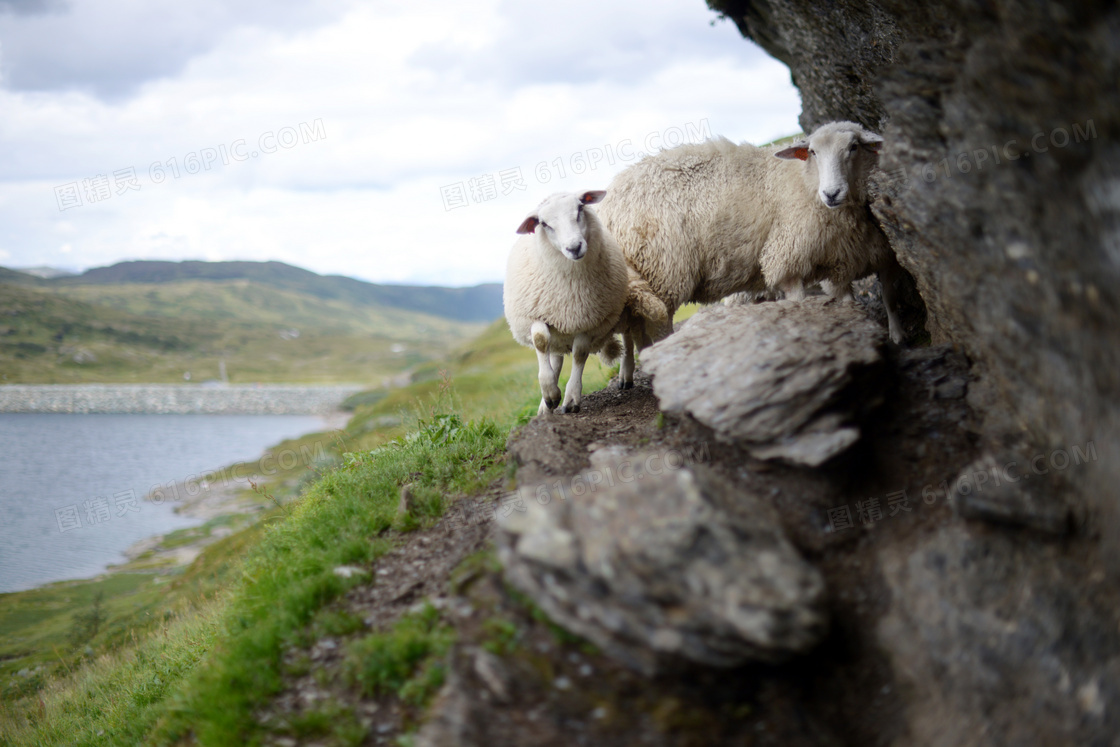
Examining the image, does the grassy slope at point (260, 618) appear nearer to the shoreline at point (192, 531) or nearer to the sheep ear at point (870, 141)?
the sheep ear at point (870, 141)

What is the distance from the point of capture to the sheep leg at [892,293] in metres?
8.91

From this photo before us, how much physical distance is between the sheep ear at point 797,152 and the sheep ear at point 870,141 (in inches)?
27.1

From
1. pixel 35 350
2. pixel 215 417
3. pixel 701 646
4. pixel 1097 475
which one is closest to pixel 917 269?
pixel 1097 475

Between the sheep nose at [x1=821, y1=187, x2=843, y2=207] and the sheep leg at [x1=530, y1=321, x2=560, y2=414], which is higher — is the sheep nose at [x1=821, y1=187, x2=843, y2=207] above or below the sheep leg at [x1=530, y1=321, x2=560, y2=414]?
above

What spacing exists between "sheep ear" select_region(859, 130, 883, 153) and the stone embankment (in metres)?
94.8

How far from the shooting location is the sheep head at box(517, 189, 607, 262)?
282 inches

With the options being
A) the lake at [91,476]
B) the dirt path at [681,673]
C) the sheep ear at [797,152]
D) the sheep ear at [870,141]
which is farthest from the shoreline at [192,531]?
the sheep ear at [870,141]

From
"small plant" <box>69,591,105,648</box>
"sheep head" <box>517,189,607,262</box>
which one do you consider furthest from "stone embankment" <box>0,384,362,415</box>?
"sheep head" <box>517,189,607,262</box>

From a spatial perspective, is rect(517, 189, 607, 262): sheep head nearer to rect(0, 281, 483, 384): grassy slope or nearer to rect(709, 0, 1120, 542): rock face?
rect(709, 0, 1120, 542): rock face

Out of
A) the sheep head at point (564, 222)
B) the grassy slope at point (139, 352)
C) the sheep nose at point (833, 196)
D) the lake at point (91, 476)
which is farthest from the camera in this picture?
the grassy slope at point (139, 352)

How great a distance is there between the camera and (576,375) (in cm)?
866

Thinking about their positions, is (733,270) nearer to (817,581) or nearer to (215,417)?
(817,581)

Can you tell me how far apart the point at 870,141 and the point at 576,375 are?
484cm

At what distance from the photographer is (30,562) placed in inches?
1203
